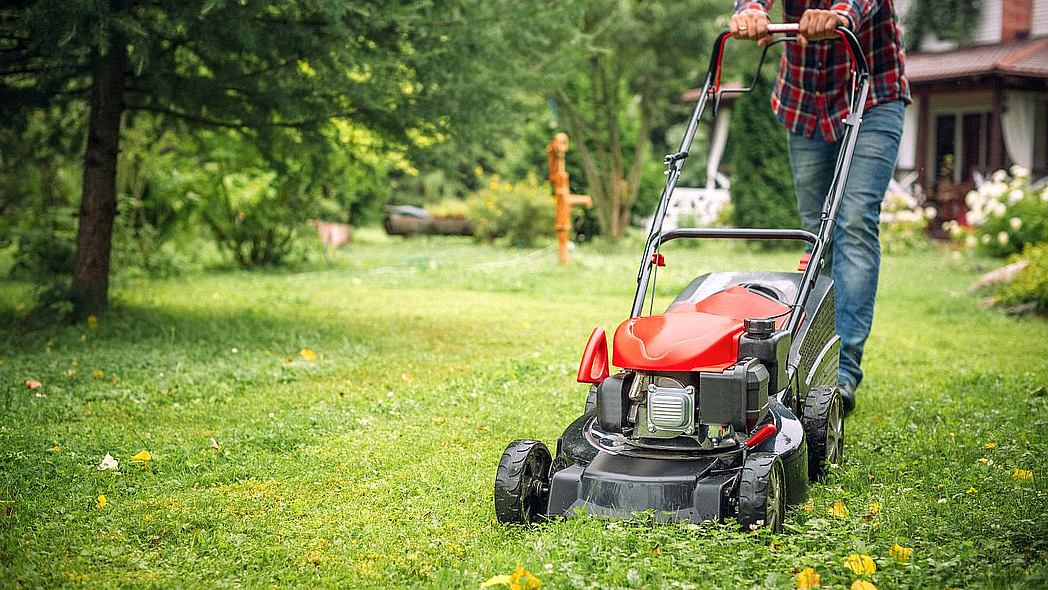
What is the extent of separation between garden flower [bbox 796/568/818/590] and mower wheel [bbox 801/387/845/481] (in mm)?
803

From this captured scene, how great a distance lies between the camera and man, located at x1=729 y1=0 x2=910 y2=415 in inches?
159

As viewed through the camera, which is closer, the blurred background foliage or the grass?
the grass

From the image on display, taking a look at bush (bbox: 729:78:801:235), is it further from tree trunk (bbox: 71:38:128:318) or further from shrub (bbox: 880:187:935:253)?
tree trunk (bbox: 71:38:128:318)

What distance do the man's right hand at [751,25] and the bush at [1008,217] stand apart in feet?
25.0

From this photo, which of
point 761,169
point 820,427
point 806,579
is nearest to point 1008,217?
point 761,169

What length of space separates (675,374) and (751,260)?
976 cm

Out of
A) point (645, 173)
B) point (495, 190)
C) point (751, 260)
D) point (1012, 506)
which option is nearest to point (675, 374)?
point (1012, 506)

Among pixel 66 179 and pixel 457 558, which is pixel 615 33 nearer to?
pixel 66 179

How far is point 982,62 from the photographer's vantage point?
1533 cm

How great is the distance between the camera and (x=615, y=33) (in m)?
13.6

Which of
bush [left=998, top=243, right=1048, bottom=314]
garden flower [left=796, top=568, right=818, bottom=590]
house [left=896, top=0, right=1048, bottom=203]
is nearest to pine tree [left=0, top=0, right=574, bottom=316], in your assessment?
garden flower [left=796, top=568, right=818, bottom=590]

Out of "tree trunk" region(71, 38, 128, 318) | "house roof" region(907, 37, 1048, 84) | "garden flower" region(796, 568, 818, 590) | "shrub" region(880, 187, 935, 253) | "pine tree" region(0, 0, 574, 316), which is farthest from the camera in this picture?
"house roof" region(907, 37, 1048, 84)

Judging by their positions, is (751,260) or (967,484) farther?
(751,260)

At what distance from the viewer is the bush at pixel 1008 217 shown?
10297 millimetres
